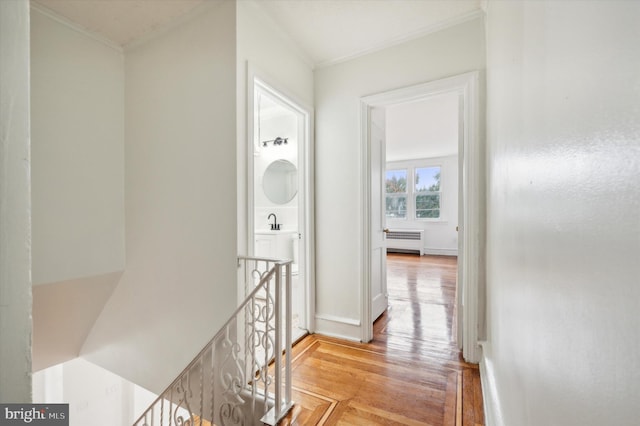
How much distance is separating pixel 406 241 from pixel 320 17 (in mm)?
5936

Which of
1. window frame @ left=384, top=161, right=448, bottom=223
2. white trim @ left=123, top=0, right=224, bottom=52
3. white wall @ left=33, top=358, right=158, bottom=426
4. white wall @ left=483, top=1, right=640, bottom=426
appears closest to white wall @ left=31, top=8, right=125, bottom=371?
white trim @ left=123, top=0, right=224, bottom=52

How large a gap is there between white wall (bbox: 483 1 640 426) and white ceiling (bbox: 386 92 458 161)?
2131mm

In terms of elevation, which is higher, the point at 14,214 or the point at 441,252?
the point at 14,214

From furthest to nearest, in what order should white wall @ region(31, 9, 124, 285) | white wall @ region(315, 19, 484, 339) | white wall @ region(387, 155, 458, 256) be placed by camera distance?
white wall @ region(387, 155, 458, 256) → white wall @ region(315, 19, 484, 339) → white wall @ region(31, 9, 124, 285)

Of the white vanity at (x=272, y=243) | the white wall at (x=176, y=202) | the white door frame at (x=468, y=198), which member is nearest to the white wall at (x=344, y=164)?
the white door frame at (x=468, y=198)

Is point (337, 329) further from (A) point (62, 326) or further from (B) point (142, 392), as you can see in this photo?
(B) point (142, 392)

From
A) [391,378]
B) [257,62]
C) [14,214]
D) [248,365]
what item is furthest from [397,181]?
[14,214]

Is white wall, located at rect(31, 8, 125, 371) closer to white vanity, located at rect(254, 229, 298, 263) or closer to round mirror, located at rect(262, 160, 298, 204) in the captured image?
white vanity, located at rect(254, 229, 298, 263)

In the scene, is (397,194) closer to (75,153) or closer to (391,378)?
(391,378)

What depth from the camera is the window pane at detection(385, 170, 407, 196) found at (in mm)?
7168

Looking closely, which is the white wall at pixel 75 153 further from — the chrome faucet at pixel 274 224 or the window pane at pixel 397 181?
the window pane at pixel 397 181

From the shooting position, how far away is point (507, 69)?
1.05 metres

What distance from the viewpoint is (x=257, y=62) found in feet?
6.53

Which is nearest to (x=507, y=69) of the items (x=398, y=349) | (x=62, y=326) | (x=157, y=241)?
(x=398, y=349)
